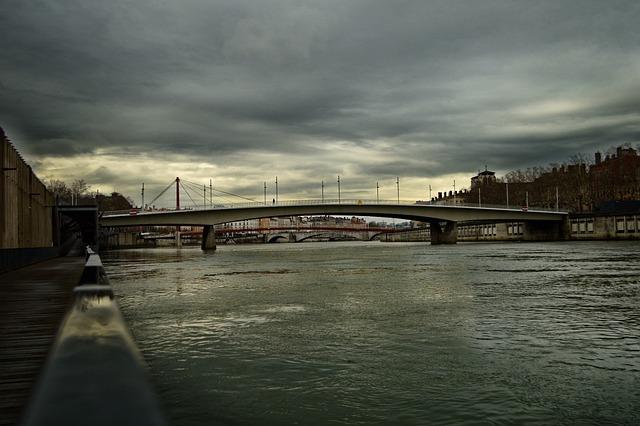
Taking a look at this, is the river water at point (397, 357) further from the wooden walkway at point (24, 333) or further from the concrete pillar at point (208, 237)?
the concrete pillar at point (208, 237)

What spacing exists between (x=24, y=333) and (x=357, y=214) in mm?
93776

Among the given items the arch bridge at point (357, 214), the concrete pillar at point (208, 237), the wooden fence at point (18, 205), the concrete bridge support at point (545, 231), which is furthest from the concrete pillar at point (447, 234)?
the wooden fence at point (18, 205)

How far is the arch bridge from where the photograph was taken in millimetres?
89125

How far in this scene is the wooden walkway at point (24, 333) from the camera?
5.93 metres

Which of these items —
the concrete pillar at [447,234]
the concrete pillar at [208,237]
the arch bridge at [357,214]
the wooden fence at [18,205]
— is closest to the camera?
the wooden fence at [18,205]

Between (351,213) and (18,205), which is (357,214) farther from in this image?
(18,205)

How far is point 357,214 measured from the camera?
10262 cm

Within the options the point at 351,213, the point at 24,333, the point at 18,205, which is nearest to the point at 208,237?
the point at 351,213

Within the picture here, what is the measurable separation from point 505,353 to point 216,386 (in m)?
5.38

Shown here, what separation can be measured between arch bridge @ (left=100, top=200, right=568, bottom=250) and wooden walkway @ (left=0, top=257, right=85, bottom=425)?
6960cm

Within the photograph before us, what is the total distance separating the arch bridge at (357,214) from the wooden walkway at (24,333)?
228ft

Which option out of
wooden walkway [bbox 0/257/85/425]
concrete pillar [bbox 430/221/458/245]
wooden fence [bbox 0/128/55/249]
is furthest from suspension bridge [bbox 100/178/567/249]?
wooden walkway [bbox 0/257/85/425]

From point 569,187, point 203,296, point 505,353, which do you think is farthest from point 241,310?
point 569,187

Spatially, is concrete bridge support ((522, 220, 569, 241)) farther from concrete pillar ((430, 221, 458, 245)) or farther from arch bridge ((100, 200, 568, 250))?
concrete pillar ((430, 221, 458, 245))
